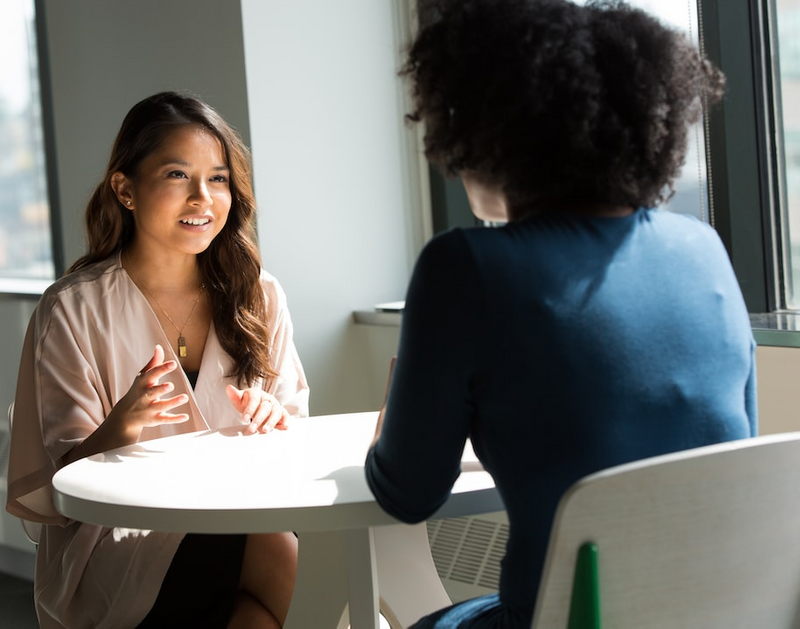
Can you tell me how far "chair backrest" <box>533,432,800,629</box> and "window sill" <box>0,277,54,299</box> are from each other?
3.24m

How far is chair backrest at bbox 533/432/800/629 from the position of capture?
992 mm

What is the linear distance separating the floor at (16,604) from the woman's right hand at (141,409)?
1670 millimetres

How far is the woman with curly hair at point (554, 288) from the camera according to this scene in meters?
1.09

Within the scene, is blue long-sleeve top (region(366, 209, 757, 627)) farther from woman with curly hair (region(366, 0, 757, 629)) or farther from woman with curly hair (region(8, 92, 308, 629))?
woman with curly hair (region(8, 92, 308, 629))

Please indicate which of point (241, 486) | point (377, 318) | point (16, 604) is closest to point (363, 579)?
point (241, 486)

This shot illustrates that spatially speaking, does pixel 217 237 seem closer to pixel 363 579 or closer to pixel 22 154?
pixel 363 579

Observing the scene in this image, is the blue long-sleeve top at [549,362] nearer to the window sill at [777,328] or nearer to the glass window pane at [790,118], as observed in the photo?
the window sill at [777,328]

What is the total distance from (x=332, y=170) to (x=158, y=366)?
5.22 ft

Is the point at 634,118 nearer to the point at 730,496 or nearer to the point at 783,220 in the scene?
the point at 730,496

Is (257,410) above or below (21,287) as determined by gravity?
below

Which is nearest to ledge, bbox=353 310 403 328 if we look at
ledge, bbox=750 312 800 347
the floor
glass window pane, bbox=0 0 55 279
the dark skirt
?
ledge, bbox=750 312 800 347

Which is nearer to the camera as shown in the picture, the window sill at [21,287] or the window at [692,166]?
the window at [692,166]

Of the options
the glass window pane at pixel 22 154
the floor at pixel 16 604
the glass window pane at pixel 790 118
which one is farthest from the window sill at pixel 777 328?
the glass window pane at pixel 22 154

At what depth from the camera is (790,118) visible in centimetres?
247
